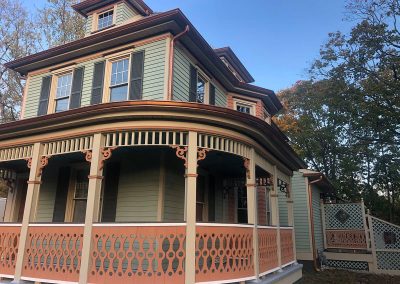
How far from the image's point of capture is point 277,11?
21312 millimetres

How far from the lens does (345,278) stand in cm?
1165

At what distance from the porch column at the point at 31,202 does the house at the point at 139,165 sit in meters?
0.02

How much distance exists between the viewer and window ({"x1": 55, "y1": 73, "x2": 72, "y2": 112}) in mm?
10992

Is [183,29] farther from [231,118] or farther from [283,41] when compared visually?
[283,41]

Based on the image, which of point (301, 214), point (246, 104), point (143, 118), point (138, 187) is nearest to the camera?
point (143, 118)

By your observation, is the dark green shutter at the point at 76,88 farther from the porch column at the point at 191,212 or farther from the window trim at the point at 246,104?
the window trim at the point at 246,104

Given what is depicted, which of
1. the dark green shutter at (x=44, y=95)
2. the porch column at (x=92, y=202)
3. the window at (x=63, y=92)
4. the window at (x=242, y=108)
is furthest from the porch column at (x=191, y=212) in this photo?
Answer: the window at (x=242, y=108)

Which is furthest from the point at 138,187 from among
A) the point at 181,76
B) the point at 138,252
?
the point at 181,76

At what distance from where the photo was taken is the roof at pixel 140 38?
9.13 meters

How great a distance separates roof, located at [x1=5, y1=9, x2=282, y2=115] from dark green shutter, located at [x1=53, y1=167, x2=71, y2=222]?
407 centimetres

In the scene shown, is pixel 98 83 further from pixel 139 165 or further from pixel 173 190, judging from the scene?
pixel 173 190

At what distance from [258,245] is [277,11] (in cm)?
1845

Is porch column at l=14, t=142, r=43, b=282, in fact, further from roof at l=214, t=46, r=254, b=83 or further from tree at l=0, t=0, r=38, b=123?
tree at l=0, t=0, r=38, b=123

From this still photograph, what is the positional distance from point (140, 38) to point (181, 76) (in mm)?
1751
